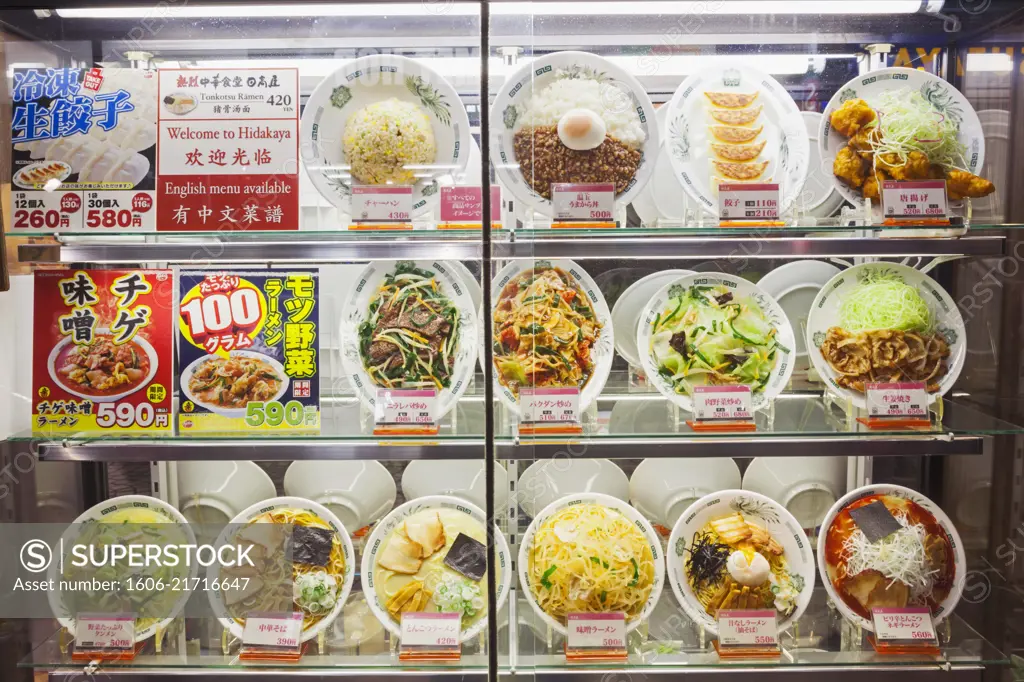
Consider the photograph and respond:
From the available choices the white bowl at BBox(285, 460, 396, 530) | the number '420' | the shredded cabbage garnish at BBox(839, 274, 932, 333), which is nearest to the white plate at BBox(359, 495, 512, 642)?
the white bowl at BBox(285, 460, 396, 530)

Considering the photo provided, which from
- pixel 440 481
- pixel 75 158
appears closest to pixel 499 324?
pixel 440 481

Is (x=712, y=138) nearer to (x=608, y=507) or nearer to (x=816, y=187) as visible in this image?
(x=816, y=187)

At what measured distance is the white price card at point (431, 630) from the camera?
63.1 inches

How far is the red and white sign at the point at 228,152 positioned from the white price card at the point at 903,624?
165 cm

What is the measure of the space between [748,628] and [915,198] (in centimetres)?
107

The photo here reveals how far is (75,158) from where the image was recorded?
162cm

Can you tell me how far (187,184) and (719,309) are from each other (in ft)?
4.29

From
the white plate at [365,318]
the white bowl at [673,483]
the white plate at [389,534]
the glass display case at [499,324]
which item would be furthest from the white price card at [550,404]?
Answer: the white bowl at [673,483]

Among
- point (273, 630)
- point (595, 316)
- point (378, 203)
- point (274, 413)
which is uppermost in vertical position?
point (378, 203)

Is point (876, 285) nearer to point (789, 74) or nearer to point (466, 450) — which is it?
point (789, 74)

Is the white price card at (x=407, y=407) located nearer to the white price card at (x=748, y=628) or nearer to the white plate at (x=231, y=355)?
the white plate at (x=231, y=355)

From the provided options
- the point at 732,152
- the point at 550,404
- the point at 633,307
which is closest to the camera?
the point at 550,404

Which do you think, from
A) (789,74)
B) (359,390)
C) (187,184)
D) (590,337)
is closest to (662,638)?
(590,337)

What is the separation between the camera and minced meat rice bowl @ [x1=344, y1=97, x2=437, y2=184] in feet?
5.36
